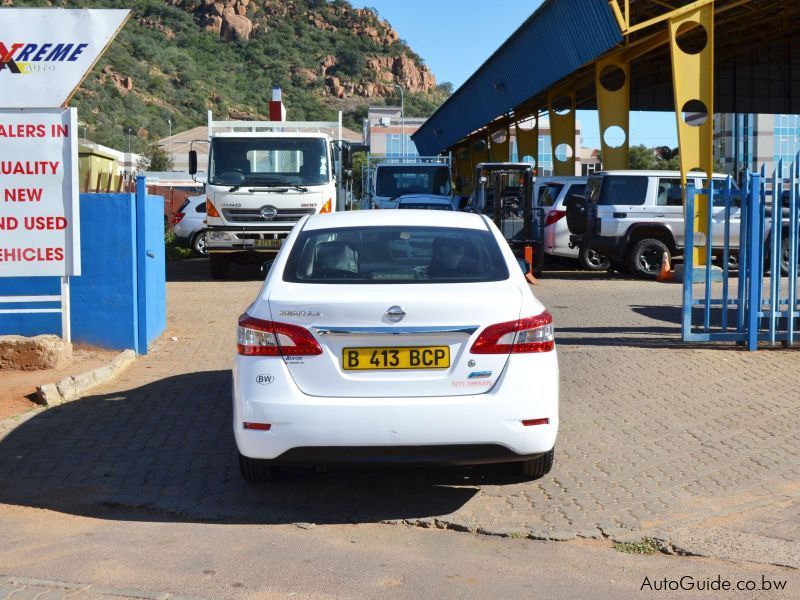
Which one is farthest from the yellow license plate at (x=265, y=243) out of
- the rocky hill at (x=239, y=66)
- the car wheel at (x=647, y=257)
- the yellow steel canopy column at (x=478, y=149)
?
the rocky hill at (x=239, y=66)

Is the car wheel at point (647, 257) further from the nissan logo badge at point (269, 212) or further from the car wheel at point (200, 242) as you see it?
the car wheel at point (200, 242)

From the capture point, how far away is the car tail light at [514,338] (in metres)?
5.57

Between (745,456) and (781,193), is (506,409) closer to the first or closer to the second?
(745,456)

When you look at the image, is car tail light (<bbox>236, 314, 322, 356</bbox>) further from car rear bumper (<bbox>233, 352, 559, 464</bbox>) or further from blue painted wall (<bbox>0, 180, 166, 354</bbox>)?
blue painted wall (<bbox>0, 180, 166, 354</bbox>)

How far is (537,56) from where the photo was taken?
31.4 meters

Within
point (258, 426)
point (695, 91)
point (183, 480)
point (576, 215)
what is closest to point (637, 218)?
point (695, 91)

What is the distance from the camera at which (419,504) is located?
20.0 feet

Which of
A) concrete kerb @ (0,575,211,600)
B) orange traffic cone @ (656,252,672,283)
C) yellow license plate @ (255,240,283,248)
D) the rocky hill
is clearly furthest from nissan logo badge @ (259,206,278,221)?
the rocky hill

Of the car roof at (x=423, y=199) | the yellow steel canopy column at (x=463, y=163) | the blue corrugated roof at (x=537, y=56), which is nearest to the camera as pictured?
the blue corrugated roof at (x=537, y=56)

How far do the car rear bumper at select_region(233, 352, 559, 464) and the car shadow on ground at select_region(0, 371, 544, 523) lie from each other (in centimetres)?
52

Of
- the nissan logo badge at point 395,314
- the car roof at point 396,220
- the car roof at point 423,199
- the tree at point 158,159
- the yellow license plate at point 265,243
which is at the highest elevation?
the tree at point 158,159

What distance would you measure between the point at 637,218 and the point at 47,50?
523 inches

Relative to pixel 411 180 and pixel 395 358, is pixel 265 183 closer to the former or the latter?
A: pixel 411 180

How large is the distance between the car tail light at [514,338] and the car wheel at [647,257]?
1581 cm
